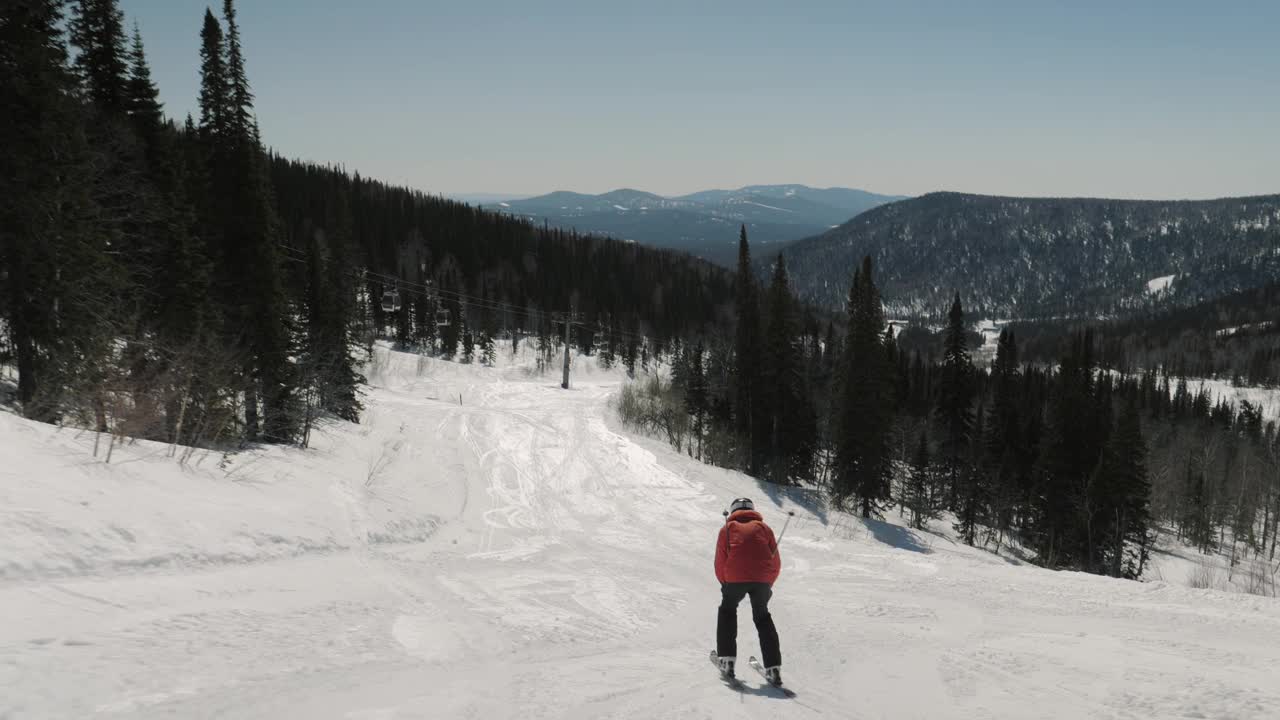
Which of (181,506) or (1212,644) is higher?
(181,506)

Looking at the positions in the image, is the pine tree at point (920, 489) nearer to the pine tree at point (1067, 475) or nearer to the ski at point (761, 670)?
the pine tree at point (1067, 475)

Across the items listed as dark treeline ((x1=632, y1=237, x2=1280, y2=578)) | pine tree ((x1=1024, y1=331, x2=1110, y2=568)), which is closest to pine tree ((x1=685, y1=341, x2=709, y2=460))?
dark treeline ((x1=632, y1=237, x2=1280, y2=578))

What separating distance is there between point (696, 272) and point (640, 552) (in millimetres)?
157564

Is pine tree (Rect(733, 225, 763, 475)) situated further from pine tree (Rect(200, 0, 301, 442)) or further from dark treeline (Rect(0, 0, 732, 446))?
pine tree (Rect(200, 0, 301, 442))

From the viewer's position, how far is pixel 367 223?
11512 centimetres

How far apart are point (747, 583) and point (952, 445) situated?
199 feet

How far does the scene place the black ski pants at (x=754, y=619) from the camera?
6.95 m

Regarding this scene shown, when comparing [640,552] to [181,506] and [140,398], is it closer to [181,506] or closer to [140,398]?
[181,506]

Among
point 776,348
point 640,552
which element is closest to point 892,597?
point 640,552

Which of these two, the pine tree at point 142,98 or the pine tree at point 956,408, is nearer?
the pine tree at point 142,98

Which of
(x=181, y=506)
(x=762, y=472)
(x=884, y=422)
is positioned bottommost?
(x=762, y=472)

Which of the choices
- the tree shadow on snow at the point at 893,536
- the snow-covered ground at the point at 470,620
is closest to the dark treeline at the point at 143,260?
the snow-covered ground at the point at 470,620

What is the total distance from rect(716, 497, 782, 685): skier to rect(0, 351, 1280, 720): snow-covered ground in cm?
35

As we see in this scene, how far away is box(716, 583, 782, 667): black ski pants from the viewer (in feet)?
22.8
